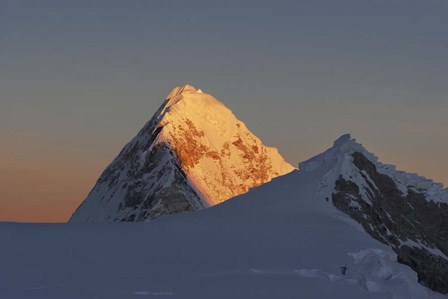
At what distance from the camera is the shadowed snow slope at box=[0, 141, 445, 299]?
80.9ft

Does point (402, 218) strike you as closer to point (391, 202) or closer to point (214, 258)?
point (391, 202)

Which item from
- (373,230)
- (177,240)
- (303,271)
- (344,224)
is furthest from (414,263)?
(303,271)

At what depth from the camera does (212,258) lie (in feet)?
103

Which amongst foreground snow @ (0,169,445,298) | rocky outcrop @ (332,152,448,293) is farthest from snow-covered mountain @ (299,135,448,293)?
foreground snow @ (0,169,445,298)

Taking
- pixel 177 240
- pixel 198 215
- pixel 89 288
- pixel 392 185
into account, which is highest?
pixel 392 185

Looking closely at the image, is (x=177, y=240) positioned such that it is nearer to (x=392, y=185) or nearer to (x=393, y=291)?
(x=393, y=291)

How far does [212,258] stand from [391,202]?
30.6m

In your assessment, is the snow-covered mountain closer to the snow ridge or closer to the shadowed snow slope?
the snow ridge

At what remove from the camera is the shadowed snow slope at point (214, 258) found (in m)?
24.7

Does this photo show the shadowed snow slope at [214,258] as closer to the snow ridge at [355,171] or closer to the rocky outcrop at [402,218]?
the rocky outcrop at [402,218]

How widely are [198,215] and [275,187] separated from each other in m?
8.58

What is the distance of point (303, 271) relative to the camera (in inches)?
1131

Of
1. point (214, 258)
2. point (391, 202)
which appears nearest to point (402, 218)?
point (391, 202)

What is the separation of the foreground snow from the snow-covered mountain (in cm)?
360
